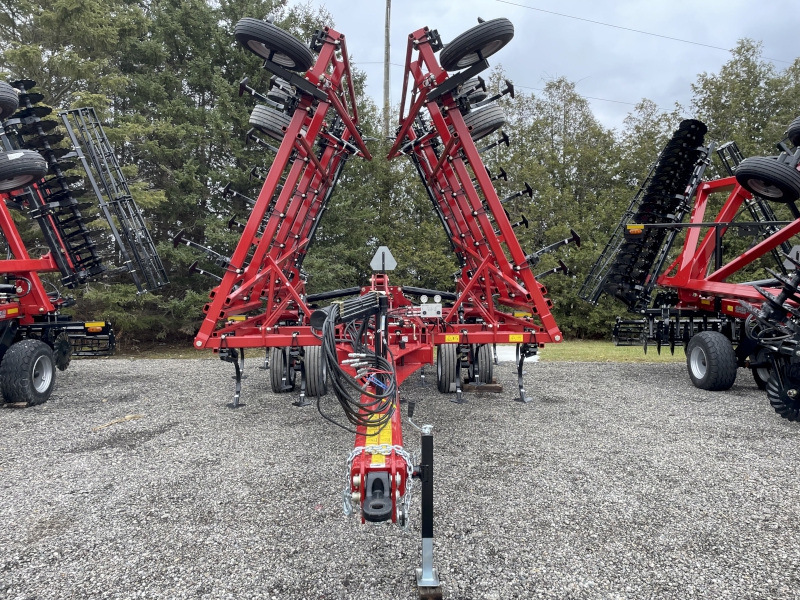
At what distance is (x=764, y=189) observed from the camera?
612 cm

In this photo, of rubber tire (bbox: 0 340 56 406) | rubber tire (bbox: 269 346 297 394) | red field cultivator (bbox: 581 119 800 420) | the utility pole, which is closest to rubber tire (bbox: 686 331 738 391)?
red field cultivator (bbox: 581 119 800 420)

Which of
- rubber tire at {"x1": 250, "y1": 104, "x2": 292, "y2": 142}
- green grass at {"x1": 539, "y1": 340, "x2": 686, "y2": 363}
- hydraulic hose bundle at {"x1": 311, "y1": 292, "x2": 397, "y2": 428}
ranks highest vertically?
rubber tire at {"x1": 250, "y1": 104, "x2": 292, "y2": 142}

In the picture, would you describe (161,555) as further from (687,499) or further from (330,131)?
(330,131)

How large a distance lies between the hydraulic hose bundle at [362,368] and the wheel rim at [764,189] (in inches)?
204

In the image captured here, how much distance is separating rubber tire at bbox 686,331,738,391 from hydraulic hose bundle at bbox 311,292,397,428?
5.60 metres

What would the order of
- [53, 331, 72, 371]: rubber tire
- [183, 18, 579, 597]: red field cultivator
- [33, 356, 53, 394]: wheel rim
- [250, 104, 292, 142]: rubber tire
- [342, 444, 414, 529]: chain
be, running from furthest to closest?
[53, 331, 72, 371]: rubber tire < [33, 356, 53, 394]: wheel rim < [250, 104, 292, 142]: rubber tire < [183, 18, 579, 597]: red field cultivator < [342, 444, 414, 529]: chain

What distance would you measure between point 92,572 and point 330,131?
6241 millimetres

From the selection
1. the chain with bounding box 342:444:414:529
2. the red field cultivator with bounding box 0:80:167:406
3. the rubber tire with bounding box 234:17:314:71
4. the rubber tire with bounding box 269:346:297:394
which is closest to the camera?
the chain with bounding box 342:444:414:529

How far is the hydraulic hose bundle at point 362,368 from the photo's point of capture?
266 centimetres

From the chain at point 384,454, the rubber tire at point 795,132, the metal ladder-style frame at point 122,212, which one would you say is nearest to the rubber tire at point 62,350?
the metal ladder-style frame at point 122,212

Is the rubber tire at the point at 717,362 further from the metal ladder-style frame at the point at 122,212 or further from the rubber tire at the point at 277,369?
the metal ladder-style frame at the point at 122,212

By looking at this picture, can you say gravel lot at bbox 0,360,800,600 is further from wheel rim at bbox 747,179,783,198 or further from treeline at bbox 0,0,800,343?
treeline at bbox 0,0,800,343

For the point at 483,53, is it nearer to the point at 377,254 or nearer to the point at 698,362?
the point at 377,254

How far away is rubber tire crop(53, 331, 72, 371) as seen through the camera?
7555mm
